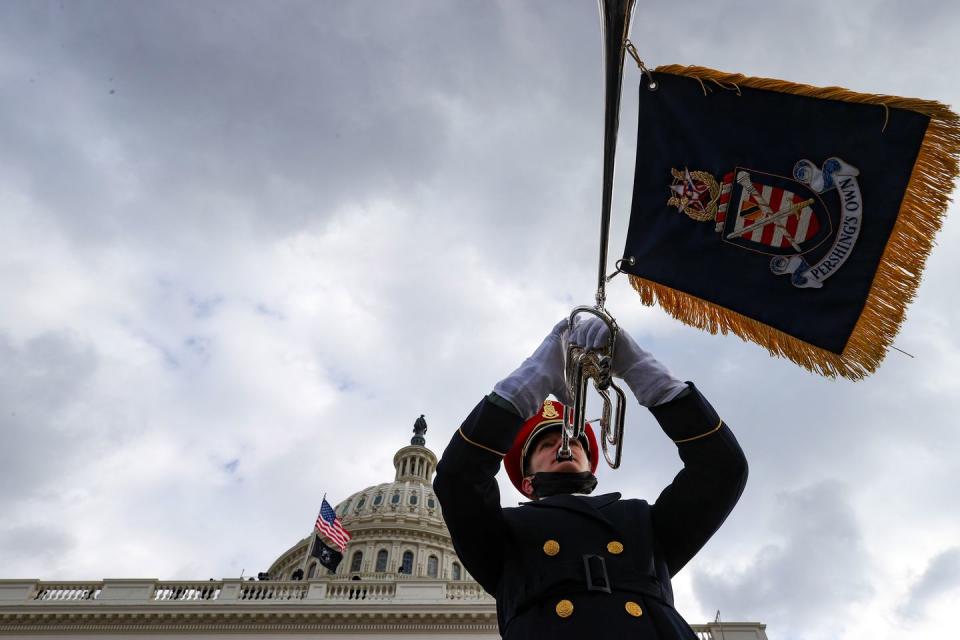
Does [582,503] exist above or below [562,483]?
below

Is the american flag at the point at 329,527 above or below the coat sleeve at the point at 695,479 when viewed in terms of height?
above

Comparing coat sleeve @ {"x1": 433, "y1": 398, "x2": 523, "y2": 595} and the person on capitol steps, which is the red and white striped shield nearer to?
the person on capitol steps

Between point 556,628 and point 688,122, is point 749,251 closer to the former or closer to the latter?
point 688,122

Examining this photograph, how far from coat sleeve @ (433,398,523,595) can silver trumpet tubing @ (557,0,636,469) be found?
0.97ft

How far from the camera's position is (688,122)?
4.73 metres

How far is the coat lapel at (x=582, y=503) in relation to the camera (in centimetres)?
306

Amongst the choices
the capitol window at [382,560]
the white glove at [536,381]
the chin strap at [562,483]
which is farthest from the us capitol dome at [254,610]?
the capitol window at [382,560]

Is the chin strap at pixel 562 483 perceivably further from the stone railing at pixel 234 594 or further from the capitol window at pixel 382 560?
the capitol window at pixel 382 560

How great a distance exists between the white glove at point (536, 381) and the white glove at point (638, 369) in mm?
97

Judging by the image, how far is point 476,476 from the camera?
9.34 ft

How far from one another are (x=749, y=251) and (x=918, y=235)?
39.6 inches

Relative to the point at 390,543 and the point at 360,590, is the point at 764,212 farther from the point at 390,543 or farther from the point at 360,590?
the point at 390,543

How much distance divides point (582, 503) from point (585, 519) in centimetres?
10

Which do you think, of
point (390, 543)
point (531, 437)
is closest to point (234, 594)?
point (531, 437)
